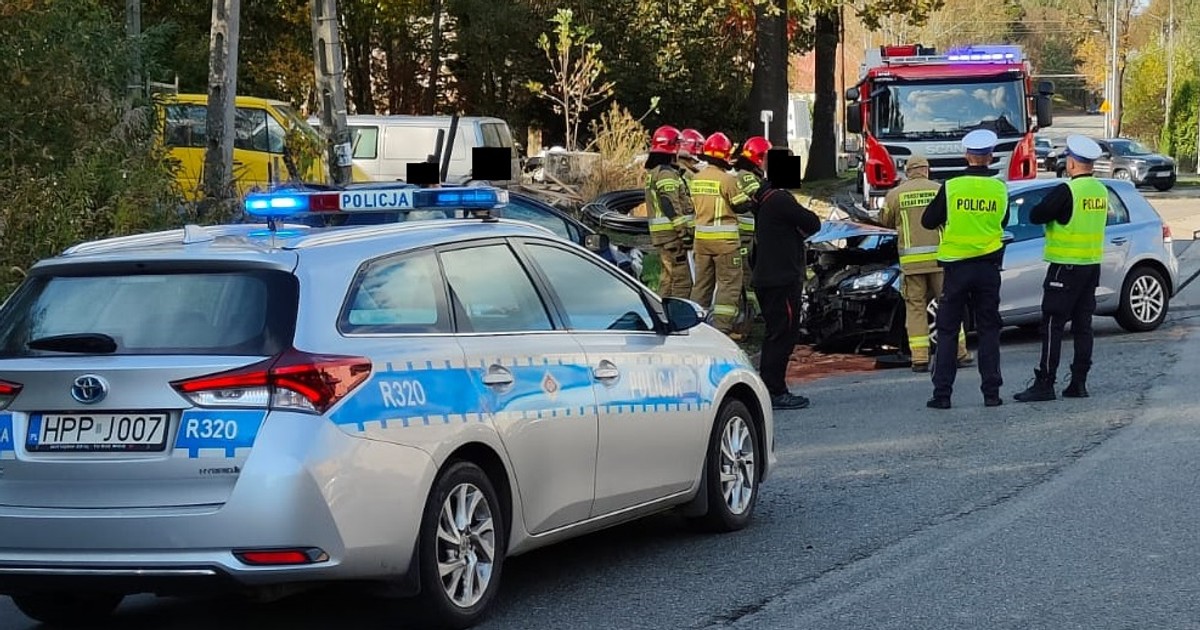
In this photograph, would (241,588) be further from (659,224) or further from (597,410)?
(659,224)

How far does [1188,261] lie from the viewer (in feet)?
81.9

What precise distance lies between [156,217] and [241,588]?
8880 millimetres

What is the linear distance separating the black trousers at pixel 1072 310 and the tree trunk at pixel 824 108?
85.4ft

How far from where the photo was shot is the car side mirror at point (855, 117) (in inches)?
920

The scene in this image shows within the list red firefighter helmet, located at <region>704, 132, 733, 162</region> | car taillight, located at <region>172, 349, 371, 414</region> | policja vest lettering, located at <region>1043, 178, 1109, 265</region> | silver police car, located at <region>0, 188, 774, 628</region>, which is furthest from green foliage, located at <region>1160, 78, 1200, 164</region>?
car taillight, located at <region>172, 349, 371, 414</region>

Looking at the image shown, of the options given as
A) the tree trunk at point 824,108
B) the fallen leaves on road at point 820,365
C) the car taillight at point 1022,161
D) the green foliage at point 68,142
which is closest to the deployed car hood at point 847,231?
the fallen leaves on road at point 820,365

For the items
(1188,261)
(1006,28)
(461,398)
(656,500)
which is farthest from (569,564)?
(1006,28)

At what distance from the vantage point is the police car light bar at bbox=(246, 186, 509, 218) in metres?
6.76

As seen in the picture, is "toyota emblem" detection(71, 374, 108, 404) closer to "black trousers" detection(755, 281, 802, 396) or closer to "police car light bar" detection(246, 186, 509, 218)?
"police car light bar" detection(246, 186, 509, 218)

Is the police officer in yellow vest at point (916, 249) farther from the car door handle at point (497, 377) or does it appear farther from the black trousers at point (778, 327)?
the car door handle at point (497, 377)

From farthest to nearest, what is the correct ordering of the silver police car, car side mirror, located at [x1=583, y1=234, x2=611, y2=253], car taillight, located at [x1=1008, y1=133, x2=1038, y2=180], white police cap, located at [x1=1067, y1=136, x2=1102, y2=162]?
1. car taillight, located at [x1=1008, y1=133, x2=1038, y2=180]
2. car side mirror, located at [x1=583, y1=234, x2=611, y2=253]
3. white police cap, located at [x1=1067, y1=136, x2=1102, y2=162]
4. the silver police car

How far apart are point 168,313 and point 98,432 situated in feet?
1.55

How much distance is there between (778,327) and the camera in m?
12.3

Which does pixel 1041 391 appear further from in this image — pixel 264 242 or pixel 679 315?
pixel 264 242
